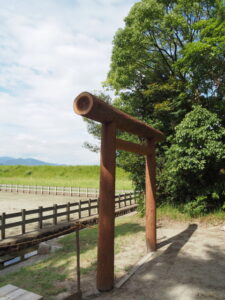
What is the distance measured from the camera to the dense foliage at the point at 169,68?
10.7 m

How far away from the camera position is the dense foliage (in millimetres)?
10734

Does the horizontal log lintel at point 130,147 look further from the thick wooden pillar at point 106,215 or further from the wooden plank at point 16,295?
the wooden plank at point 16,295

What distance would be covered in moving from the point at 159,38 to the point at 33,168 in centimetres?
4443

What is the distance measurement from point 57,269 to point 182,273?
10.6ft

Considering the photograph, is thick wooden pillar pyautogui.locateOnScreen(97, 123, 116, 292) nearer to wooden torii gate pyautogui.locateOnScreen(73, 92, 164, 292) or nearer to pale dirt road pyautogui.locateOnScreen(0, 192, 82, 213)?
wooden torii gate pyautogui.locateOnScreen(73, 92, 164, 292)

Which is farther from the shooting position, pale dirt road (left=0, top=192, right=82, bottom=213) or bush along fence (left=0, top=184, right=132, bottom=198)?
bush along fence (left=0, top=184, right=132, bottom=198)

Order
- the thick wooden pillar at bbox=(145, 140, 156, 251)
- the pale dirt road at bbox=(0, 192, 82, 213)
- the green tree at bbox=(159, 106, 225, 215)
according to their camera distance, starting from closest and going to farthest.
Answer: the thick wooden pillar at bbox=(145, 140, 156, 251) → the green tree at bbox=(159, 106, 225, 215) → the pale dirt road at bbox=(0, 192, 82, 213)

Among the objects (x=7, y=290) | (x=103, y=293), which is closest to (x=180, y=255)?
(x=103, y=293)

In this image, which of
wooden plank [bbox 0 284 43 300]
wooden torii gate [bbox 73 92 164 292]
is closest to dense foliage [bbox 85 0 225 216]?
wooden torii gate [bbox 73 92 164 292]

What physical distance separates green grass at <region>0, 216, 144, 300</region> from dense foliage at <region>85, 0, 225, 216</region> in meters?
5.04

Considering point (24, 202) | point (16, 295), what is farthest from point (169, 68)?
point (24, 202)

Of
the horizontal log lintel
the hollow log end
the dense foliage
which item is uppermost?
the dense foliage

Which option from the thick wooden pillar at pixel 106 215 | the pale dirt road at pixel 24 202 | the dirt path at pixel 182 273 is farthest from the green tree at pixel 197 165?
the pale dirt road at pixel 24 202

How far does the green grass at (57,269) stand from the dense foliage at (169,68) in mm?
5035
